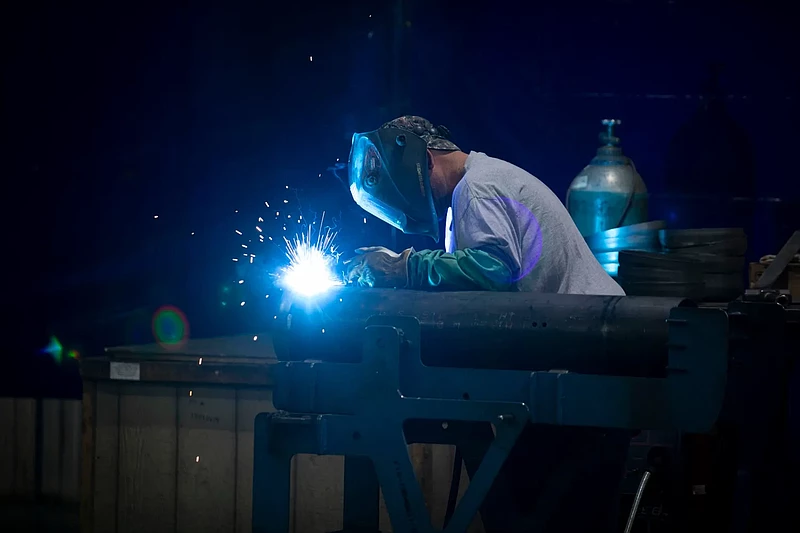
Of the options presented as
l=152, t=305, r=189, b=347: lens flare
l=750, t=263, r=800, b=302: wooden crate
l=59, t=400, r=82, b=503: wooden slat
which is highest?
l=750, t=263, r=800, b=302: wooden crate

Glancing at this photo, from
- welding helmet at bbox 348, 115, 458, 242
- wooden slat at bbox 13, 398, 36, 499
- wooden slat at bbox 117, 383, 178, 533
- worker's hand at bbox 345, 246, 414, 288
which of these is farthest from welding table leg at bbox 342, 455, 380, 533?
wooden slat at bbox 13, 398, 36, 499

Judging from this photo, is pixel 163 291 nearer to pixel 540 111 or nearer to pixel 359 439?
pixel 540 111

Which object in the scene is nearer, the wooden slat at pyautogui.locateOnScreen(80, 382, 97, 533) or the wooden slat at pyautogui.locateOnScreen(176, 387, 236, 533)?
the wooden slat at pyautogui.locateOnScreen(176, 387, 236, 533)

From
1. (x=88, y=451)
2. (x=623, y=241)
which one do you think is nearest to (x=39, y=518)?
(x=88, y=451)

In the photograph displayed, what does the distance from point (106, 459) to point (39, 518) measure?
1.78 metres

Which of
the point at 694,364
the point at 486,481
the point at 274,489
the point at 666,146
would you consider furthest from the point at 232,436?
the point at 666,146

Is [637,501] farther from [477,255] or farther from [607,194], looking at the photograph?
[607,194]

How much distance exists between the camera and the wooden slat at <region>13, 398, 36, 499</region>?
7086 millimetres

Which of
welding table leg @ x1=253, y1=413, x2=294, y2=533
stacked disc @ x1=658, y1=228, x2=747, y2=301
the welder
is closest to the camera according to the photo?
welding table leg @ x1=253, y1=413, x2=294, y2=533

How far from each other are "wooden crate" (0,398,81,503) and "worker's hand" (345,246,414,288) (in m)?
3.98

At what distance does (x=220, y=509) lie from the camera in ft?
16.6

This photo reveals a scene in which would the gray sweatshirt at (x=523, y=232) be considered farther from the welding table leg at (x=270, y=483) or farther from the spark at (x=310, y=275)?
the welding table leg at (x=270, y=483)

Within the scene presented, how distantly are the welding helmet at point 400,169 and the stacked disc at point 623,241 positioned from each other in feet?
5.68

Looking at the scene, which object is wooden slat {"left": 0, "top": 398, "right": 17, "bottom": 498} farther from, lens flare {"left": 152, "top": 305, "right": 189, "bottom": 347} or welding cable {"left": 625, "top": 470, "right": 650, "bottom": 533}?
welding cable {"left": 625, "top": 470, "right": 650, "bottom": 533}
